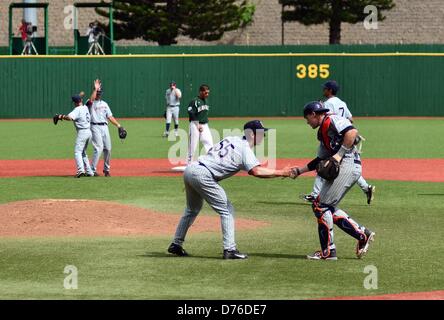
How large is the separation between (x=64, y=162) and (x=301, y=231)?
14.3 m

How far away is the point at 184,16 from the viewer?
2312 inches

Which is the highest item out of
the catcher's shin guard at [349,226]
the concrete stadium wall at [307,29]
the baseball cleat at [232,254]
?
the concrete stadium wall at [307,29]

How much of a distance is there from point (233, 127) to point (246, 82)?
7.39 meters

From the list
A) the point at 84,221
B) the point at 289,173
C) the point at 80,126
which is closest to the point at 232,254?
the point at 289,173

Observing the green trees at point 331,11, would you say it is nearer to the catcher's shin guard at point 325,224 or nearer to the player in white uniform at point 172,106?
the player in white uniform at point 172,106

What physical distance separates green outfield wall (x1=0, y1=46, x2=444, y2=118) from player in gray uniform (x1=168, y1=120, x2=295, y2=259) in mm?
35607

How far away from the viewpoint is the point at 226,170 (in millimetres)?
13562

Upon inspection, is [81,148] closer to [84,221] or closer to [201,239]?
[84,221]

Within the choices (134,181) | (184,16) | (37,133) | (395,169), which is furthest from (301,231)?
(184,16)

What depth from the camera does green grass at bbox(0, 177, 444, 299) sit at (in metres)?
11.9

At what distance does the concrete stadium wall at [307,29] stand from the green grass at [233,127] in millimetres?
15528

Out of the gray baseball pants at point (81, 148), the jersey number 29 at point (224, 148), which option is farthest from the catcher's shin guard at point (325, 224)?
the gray baseball pants at point (81, 148)

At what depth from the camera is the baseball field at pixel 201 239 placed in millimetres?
12047
